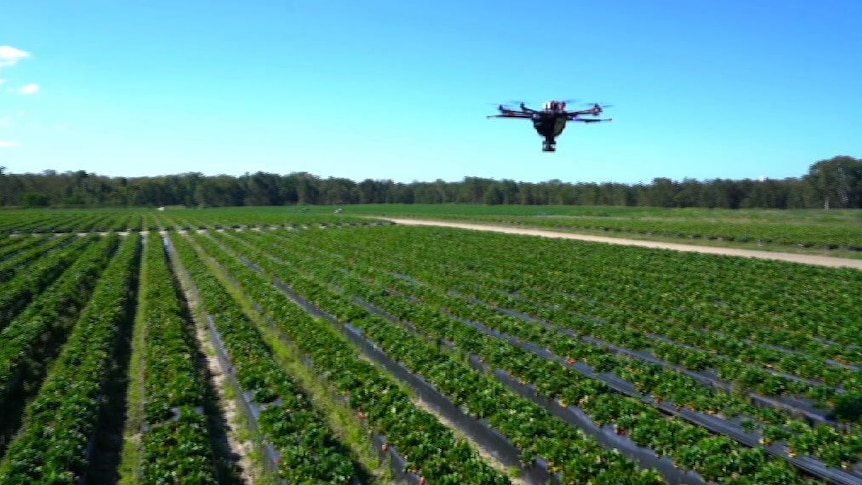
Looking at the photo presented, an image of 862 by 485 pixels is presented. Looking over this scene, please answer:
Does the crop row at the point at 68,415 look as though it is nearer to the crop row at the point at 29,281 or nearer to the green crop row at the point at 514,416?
the crop row at the point at 29,281

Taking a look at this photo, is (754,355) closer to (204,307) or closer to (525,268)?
(525,268)

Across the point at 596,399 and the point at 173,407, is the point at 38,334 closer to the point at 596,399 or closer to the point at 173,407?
the point at 173,407

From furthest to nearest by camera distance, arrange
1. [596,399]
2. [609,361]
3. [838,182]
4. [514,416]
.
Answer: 1. [838,182]
2. [609,361]
3. [596,399]
4. [514,416]

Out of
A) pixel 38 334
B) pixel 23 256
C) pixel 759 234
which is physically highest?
pixel 759 234

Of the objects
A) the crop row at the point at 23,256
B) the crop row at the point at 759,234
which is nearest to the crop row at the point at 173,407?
the crop row at the point at 23,256

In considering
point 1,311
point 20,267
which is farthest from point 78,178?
point 1,311

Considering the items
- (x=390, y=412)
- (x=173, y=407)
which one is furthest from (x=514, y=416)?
(x=173, y=407)
